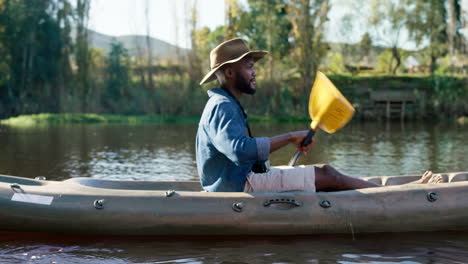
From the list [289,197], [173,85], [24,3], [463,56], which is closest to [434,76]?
[463,56]

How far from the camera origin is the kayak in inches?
202

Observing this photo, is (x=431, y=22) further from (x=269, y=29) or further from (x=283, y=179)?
(x=283, y=179)

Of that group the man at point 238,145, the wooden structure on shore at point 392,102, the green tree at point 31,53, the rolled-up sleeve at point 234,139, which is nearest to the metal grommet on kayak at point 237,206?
the man at point 238,145

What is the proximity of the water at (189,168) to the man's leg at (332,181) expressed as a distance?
412 millimetres

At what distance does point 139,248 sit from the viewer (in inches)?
201

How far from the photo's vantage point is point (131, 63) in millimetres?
26859

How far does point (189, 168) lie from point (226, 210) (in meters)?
5.45

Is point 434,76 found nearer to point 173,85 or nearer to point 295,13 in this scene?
point 295,13

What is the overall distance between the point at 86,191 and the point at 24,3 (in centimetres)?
2403

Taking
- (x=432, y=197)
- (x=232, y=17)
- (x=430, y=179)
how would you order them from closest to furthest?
(x=432, y=197)
(x=430, y=179)
(x=232, y=17)

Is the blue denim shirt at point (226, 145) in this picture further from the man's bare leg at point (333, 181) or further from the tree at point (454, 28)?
the tree at point (454, 28)

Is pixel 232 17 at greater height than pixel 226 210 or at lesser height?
greater

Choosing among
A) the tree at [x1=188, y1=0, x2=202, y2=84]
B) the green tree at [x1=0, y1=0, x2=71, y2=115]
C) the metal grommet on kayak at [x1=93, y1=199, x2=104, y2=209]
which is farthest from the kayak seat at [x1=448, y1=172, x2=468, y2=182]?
the green tree at [x1=0, y1=0, x2=71, y2=115]

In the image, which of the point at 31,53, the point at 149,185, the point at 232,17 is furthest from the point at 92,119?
the point at 149,185
